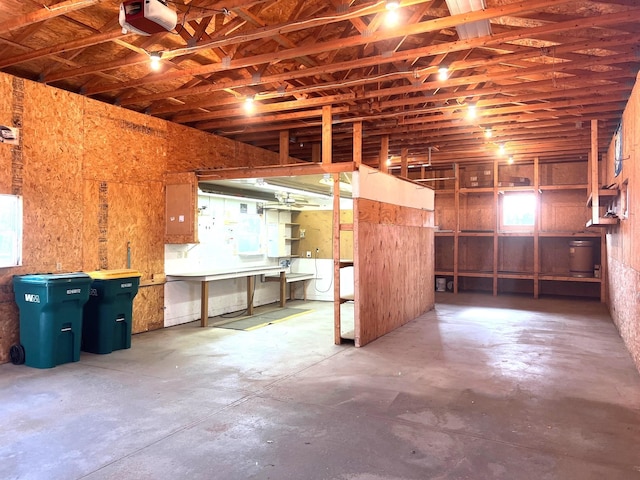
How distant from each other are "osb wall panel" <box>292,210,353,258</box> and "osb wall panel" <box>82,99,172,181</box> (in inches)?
156

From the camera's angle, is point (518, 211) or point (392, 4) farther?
point (518, 211)

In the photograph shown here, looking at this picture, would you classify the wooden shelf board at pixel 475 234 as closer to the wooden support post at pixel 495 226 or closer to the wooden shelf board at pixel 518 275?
the wooden support post at pixel 495 226

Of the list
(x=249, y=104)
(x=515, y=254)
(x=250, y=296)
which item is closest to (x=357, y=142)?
(x=249, y=104)

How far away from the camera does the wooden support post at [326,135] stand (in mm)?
5961

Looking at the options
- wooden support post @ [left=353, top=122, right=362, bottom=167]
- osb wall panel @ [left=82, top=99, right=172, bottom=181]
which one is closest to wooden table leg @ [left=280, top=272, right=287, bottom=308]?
osb wall panel @ [left=82, top=99, right=172, bottom=181]

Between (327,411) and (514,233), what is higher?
(514,233)

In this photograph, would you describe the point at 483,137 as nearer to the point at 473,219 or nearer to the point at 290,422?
the point at 473,219

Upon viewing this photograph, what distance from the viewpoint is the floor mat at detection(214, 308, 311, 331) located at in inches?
277

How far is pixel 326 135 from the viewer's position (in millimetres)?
6125

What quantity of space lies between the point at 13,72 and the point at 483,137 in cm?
745

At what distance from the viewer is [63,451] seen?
2947 millimetres

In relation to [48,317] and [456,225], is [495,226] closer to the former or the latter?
[456,225]

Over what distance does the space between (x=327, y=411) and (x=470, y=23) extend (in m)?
3.55

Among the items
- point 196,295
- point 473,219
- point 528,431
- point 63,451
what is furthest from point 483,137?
point 63,451
